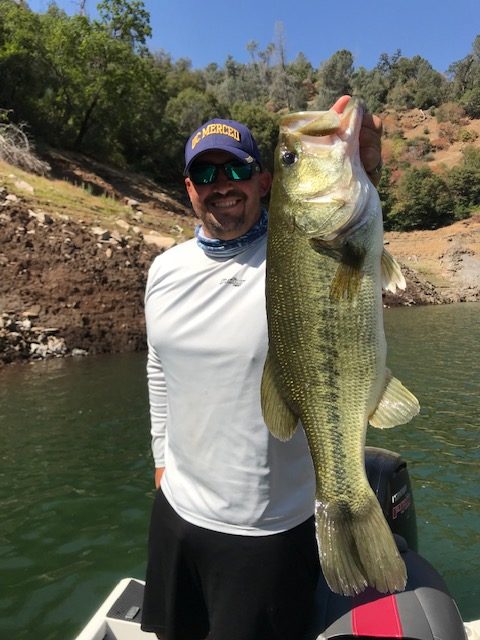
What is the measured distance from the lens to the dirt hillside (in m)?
15.4

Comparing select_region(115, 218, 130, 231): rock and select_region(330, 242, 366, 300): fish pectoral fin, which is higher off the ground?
select_region(115, 218, 130, 231): rock

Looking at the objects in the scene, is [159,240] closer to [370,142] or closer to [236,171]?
[236,171]

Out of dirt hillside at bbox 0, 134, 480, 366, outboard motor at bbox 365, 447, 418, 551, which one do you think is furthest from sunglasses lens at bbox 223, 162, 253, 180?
dirt hillside at bbox 0, 134, 480, 366

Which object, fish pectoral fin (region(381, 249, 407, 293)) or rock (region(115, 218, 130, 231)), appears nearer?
fish pectoral fin (region(381, 249, 407, 293))

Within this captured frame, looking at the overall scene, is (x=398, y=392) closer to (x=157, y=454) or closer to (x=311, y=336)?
(x=311, y=336)

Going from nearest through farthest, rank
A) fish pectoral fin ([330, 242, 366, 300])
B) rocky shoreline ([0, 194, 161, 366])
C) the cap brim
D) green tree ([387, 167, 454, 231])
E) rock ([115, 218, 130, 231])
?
1. fish pectoral fin ([330, 242, 366, 300])
2. the cap brim
3. rocky shoreline ([0, 194, 161, 366])
4. rock ([115, 218, 130, 231])
5. green tree ([387, 167, 454, 231])

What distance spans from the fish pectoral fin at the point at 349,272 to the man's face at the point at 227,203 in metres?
0.62

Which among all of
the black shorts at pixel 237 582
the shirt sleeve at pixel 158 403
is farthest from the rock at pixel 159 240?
the black shorts at pixel 237 582

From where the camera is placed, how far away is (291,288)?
6.32 feet

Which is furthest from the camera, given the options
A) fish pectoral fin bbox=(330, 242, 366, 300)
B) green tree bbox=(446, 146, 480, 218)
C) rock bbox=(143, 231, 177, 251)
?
green tree bbox=(446, 146, 480, 218)

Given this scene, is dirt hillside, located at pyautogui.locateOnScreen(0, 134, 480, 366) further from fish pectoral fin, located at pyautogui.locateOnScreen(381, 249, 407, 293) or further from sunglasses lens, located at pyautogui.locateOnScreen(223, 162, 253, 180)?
fish pectoral fin, located at pyautogui.locateOnScreen(381, 249, 407, 293)

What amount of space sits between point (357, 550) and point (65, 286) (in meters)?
15.8

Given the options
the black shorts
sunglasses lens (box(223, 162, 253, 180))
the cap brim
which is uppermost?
the cap brim

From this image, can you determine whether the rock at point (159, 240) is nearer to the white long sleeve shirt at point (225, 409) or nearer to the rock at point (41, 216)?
the rock at point (41, 216)
